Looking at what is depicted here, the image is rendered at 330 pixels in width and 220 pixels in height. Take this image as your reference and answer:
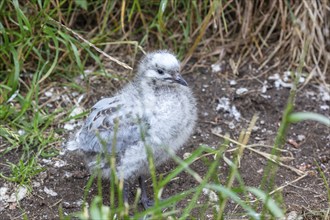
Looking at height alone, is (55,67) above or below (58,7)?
below

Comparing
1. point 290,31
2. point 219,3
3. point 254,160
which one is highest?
point 219,3

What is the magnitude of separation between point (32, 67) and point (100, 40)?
50 centimetres

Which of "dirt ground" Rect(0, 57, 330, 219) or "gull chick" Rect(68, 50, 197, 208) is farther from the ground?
"gull chick" Rect(68, 50, 197, 208)

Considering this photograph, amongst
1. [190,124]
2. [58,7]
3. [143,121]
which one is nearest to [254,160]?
[190,124]

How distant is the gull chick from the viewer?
11.6 feet

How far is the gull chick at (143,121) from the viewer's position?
3.54 metres

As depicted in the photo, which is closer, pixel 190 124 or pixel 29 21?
pixel 190 124

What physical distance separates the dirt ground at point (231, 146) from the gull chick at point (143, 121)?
11.3 inches

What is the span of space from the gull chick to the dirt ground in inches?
11.3

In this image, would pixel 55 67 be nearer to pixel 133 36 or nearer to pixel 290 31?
pixel 133 36

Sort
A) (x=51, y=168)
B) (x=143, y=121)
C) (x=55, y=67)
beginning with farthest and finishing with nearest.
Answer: (x=55, y=67) < (x=51, y=168) < (x=143, y=121)

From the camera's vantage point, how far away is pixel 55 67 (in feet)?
15.2

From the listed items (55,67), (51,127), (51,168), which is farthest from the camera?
(55,67)

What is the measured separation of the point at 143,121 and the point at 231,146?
92cm
